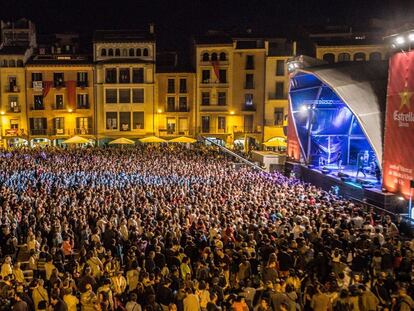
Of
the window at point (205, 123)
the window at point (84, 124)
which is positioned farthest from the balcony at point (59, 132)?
the window at point (205, 123)

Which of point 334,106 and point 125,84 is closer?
point 334,106

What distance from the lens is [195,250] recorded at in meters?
12.1

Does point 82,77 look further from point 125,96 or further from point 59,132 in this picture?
point 59,132

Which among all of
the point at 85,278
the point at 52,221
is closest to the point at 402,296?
the point at 85,278

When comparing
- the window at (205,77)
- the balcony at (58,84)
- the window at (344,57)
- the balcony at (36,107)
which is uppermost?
the window at (344,57)

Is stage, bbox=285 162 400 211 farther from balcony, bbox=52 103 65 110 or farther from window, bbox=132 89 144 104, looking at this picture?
balcony, bbox=52 103 65 110

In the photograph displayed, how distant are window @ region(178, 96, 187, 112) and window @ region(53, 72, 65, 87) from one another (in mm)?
12460

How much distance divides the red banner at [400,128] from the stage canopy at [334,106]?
12.4 ft

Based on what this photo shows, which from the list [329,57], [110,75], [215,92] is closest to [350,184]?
[329,57]

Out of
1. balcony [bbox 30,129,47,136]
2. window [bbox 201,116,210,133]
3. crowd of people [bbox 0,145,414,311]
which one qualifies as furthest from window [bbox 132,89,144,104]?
crowd of people [bbox 0,145,414,311]

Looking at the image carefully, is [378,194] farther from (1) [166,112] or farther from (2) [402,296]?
(1) [166,112]

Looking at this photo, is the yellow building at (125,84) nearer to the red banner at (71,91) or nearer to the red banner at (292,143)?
the red banner at (71,91)

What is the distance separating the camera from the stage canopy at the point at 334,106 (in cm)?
2586

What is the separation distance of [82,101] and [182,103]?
10.7 m
